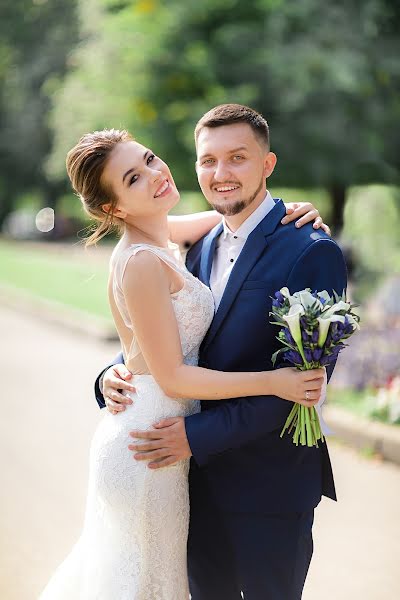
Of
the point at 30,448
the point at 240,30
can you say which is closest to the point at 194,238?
the point at 30,448

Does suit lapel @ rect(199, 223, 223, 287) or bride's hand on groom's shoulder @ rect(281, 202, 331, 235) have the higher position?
bride's hand on groom's shoulder @ rect(281, 202, 331, 235)

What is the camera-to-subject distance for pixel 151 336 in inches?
107

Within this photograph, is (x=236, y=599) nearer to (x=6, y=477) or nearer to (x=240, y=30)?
(x=6, y=477)

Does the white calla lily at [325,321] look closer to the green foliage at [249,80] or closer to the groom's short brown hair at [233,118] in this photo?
the groom's short brown hair at [233,118]

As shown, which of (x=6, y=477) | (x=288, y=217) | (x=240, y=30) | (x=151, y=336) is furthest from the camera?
(x=240, y=30)

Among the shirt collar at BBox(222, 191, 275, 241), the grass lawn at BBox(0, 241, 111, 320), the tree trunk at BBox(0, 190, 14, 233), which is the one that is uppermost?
the tree trunk at BBox(0, 190, 14, 233)

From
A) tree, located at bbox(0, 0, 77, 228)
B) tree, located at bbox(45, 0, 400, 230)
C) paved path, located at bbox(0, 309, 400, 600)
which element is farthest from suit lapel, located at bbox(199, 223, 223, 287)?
tree, located at bbox(0, 0, 77, 228)

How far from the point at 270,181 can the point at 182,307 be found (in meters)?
12.0

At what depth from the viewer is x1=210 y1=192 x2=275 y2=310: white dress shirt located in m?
2.99

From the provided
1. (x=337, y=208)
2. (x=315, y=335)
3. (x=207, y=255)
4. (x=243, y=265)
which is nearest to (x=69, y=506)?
(x=207, y=255)

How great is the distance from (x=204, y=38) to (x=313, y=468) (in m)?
11.2

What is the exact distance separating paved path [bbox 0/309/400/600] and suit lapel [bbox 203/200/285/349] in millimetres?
2023

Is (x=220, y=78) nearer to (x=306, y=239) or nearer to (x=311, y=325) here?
(x=306, y=239)

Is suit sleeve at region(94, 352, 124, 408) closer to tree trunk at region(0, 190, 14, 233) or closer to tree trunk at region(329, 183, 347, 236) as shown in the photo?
tree trunk at region(329, 183, 347, 236)
